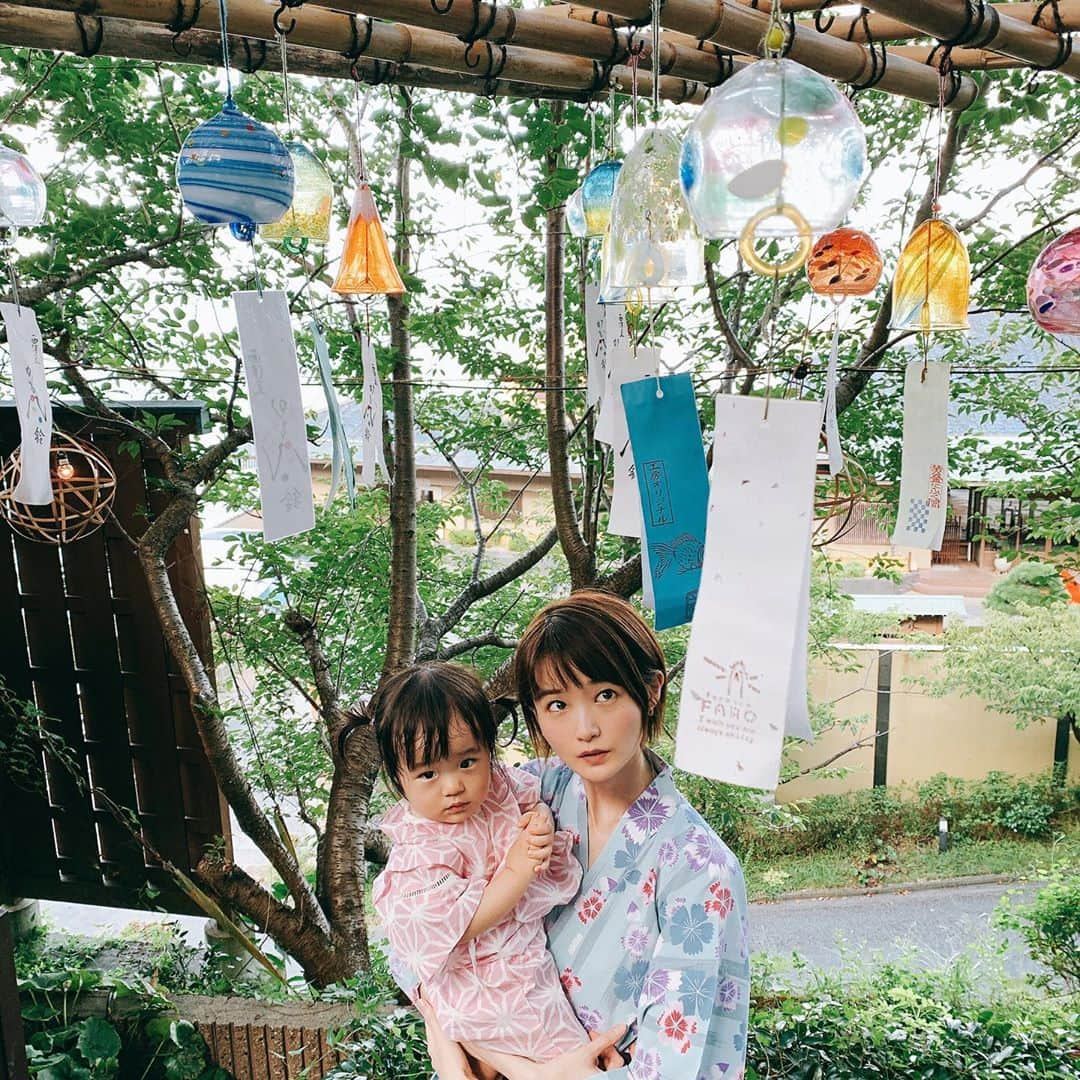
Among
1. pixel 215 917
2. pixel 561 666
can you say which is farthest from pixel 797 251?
pixel 215 917

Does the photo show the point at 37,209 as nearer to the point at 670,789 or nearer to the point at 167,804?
the point at 670,789

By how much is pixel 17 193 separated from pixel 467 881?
50.8 inches

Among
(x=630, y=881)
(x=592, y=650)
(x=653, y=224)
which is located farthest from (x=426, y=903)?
(x=653, y=224)

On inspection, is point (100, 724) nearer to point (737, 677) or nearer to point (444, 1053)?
point (444, 1053)

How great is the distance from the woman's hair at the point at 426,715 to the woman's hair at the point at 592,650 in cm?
8

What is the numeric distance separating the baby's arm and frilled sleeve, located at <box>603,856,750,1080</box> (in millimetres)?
176

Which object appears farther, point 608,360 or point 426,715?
point 608,360

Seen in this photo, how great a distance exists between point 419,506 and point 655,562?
2956mm

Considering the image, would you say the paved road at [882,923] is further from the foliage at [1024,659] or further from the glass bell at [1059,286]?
the glass bell at [1059,286]

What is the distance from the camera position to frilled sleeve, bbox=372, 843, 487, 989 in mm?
1140

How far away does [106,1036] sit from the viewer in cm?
274

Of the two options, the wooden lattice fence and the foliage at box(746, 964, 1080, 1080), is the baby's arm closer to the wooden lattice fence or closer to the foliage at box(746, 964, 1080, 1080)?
the foliage at box(746, 964, 1080, 1080)

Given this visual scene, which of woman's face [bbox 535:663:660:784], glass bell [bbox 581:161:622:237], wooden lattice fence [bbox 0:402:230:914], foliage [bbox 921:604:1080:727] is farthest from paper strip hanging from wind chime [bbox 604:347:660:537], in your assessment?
foliage [bbox 921:604:1080:727]

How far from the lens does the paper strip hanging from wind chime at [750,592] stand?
857mm
